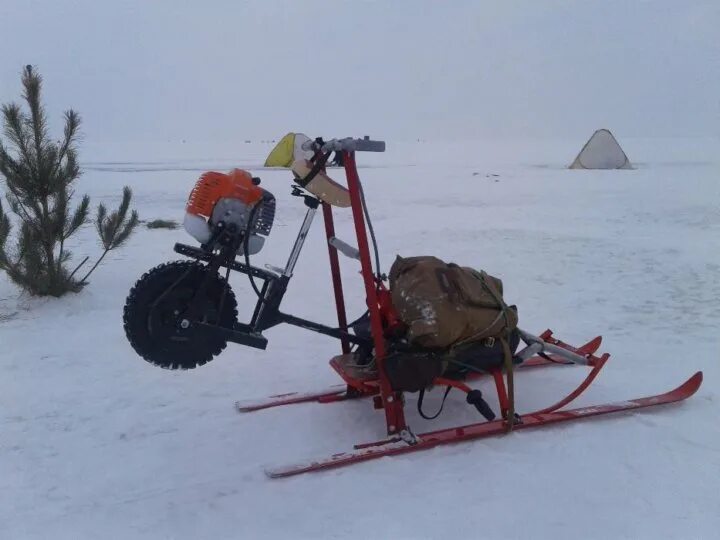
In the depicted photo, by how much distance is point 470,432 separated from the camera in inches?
144

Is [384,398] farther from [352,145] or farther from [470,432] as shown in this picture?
[352,145]

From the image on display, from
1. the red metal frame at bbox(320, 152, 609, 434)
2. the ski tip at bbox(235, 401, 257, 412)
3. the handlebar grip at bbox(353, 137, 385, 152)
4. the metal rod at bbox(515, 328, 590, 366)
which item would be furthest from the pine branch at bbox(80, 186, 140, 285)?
the metal rod at bbox(515, 328, 590, 366)

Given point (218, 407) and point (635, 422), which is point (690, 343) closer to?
point (635, 422)

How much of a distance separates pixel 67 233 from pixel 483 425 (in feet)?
16.7

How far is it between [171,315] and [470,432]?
1841 millimetres

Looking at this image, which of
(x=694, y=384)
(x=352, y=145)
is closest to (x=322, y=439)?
(x=352, y=145)

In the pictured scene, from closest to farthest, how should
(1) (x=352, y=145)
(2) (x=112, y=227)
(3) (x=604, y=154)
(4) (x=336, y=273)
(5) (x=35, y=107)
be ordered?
(1) (x=352, y=145)
(4) (x=336, y=273)
(5) (x=35, y=107)
(2) (x=112, y=227)
(3) (x=604, y=154)

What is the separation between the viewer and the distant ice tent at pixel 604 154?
2556cm

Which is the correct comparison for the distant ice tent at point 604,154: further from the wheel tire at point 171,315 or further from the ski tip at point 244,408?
the wheel tire at point 171,315

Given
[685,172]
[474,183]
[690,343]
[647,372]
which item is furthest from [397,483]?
[685,172]

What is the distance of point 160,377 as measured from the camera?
471cm

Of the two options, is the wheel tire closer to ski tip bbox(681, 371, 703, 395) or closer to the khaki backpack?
the khaki backpack

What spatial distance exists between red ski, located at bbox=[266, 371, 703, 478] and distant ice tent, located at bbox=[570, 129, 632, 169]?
76.5 ft

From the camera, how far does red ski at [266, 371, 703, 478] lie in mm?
3363
